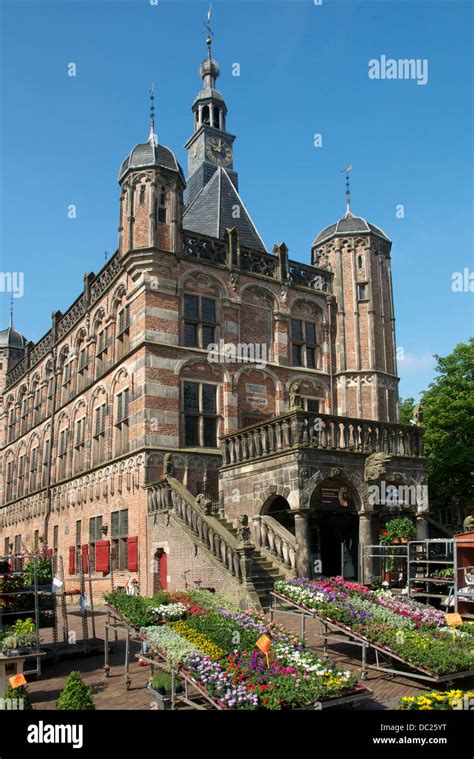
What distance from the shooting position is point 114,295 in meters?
25.6

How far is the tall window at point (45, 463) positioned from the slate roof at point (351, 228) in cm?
1755

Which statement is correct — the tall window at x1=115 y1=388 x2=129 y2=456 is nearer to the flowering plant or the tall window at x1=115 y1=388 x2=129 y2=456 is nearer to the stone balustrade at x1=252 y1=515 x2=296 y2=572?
the stone balustrade at x1=252 y1=515 x2=296 y2=572

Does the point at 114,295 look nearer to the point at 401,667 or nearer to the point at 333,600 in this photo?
the point at 333,600

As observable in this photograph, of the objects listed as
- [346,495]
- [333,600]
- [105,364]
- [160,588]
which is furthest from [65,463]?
[333,600]

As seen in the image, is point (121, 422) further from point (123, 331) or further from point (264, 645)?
point (264, 645)

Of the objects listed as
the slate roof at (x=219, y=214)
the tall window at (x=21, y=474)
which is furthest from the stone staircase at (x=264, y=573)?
the tall window at (x=21, y=474)

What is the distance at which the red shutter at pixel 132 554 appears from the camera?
70.0ft

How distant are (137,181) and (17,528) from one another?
77.6ft

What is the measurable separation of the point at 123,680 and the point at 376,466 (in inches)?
355

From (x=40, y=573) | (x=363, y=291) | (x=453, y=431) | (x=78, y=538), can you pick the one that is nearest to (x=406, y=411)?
(x=453, y=431)

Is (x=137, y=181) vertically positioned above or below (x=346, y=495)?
above

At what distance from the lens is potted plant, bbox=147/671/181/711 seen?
8.80 metres

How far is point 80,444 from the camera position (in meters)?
29.0
